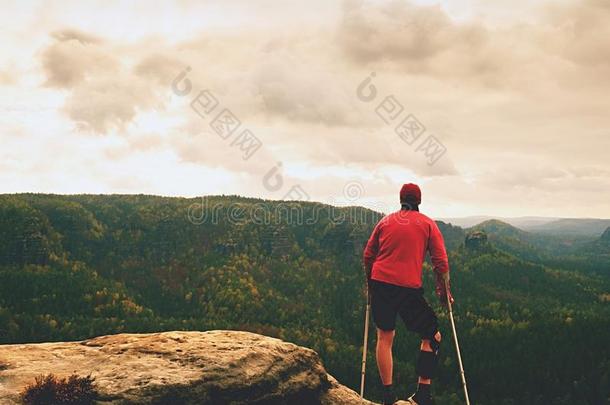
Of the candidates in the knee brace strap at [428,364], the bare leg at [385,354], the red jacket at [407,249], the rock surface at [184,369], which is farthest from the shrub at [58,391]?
the knee brace strap at [428,364]

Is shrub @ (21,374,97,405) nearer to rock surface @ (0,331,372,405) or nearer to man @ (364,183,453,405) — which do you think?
rock surface @ (0,331,372,405)

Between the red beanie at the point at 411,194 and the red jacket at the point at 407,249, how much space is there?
0.29 meters

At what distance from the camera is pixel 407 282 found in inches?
412

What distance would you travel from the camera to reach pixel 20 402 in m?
9.23

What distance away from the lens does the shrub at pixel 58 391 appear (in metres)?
9.37

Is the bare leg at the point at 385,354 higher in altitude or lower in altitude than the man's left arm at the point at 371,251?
lower

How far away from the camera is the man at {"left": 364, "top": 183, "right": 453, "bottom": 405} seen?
A: 1051 cm

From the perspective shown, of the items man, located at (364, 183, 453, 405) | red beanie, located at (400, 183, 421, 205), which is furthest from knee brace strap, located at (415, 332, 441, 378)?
red beanie, located at (400, 183, 421, 205)

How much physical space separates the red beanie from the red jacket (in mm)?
291

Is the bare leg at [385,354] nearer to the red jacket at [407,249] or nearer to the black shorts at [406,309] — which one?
the black shorts at [406,309]

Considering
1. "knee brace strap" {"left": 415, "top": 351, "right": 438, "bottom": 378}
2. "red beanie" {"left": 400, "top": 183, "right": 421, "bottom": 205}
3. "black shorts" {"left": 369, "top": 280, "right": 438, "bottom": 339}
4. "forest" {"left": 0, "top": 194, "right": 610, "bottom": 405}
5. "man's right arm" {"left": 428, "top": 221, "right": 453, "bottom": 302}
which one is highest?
"red beanie" {"left": 400, "top": 183, "right": 421, "bottom": 205}

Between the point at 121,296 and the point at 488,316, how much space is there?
133 metres

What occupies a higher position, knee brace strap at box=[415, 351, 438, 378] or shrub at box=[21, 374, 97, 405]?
knee brace strap at box=[415, 351, 438, 378]

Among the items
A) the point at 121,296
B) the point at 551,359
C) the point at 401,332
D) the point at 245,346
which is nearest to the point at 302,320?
the point at 401,332
